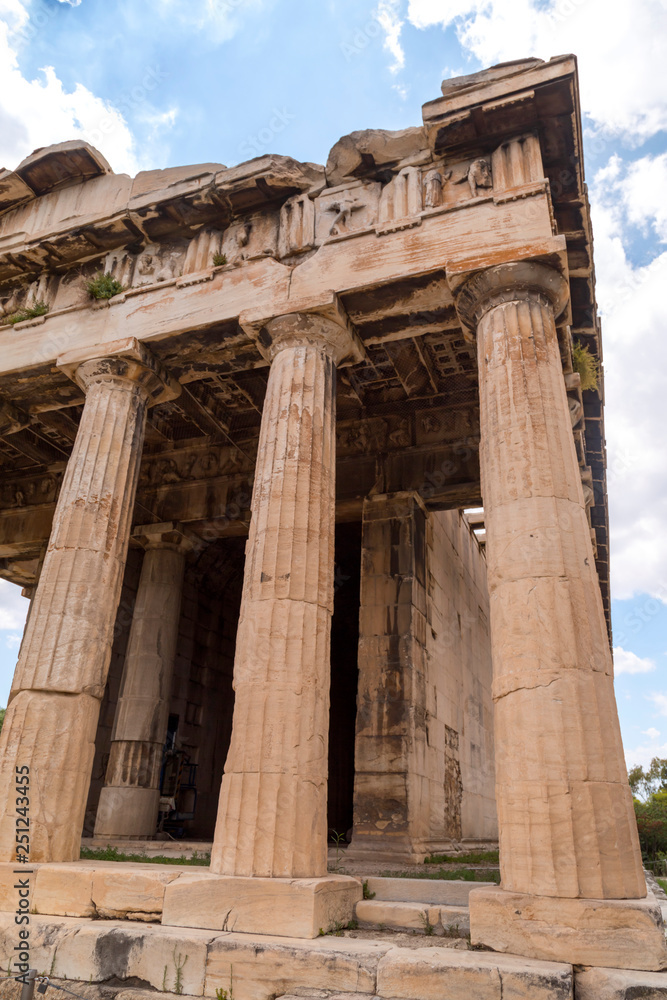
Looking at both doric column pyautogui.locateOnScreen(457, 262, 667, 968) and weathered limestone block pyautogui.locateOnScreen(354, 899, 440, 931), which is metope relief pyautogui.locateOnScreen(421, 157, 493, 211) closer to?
doric column pyautogui.locateOnScreen(457, 262, 667, 968)

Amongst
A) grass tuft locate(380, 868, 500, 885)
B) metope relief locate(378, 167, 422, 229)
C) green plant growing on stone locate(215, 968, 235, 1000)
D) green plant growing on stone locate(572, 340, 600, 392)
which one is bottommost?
green plant growing on stone locate(215, 968, 235, 1000)

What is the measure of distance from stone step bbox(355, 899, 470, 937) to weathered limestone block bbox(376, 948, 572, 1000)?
1.02 metres

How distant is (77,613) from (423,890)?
5540 mm

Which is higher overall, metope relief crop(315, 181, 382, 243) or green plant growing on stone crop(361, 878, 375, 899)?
metope relief crop(315, 181, 382, 243)

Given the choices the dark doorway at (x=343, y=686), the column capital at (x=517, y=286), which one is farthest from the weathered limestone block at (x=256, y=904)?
the dark doorway at (x=343, y=686)

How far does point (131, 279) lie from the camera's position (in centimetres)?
1212

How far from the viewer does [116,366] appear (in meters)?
11.2

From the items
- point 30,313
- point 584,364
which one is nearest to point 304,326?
point 584,364

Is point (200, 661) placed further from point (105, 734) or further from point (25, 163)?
point (25, 163)

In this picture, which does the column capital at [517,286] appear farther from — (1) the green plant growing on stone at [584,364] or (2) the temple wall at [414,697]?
Result: (2) the temple wall at [414,697]

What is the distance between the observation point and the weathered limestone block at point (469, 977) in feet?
16.3

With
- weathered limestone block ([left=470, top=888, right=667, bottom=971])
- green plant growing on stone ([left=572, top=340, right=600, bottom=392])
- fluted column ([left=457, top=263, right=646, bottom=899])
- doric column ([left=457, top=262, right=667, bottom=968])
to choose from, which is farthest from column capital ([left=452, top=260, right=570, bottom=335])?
weathered limestone block ([left=470, top=888, right=667, bottom=971])

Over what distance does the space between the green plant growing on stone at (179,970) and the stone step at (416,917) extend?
6.23 feet

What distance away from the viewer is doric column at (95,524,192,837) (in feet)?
45.7
